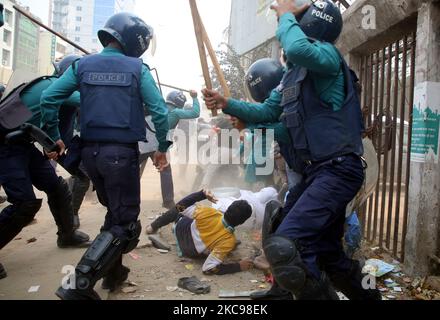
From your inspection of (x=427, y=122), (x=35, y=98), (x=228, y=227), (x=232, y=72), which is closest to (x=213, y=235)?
(x=228, y=227)

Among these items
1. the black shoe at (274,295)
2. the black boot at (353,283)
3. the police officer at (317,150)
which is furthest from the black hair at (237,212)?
the black boot at (353,283)

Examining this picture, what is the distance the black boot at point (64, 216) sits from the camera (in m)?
3.75

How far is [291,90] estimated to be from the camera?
225cm

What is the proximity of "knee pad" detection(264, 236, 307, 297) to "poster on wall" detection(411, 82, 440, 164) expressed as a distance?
1783 mm

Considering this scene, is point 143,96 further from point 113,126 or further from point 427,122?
point 427,122

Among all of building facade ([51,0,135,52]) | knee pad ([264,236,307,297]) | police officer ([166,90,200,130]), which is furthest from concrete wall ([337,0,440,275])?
building facade ([51,0,135,52])

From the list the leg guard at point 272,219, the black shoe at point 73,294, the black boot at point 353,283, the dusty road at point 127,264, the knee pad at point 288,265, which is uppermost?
the leg guard at point 272,219

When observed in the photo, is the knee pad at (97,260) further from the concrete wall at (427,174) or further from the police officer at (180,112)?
the police officer at (180,112)

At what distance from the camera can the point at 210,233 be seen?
368 cm

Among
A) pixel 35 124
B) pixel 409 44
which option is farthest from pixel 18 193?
pixel 409 44

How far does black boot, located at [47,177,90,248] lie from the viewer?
12.3 feet

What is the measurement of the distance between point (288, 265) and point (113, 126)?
149cm

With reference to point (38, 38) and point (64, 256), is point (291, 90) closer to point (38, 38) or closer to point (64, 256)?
point (64, 256)

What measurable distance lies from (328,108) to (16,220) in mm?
2534
